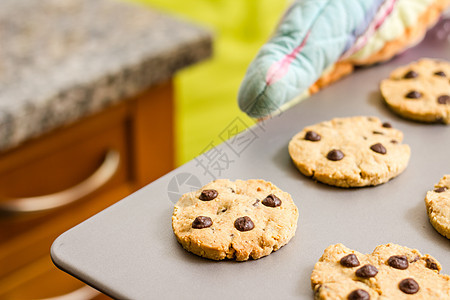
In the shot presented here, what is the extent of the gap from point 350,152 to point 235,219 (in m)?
0.18

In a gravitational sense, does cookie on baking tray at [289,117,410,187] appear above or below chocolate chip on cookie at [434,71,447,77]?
below

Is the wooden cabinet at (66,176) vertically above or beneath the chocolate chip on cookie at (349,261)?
beneath

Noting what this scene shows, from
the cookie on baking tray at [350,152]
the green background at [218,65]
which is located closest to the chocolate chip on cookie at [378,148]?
the cookie on baking tray at [350,152]

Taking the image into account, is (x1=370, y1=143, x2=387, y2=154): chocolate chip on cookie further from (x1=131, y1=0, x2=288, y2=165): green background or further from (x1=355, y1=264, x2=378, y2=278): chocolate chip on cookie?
(x1=131, y1=0, x2=288, y2=165): green background

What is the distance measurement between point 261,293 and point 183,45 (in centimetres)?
95

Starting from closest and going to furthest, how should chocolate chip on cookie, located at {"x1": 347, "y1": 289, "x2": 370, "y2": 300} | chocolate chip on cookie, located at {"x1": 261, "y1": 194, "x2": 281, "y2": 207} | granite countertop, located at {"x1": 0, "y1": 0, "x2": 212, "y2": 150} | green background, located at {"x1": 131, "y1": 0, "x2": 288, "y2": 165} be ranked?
1. chocolate chip on cookie, located at {"x1": 347, "y1": 289, "x2": 370, "y2": 300}
2. chocolate chip on cookie, located at {"x1": 261, "y1": 194, "x2": 281, "y2": 207}
3. granite countertop, located at {"x1": 0, "y1": 0, "x2": 212, "y2": 150}
4. green background, located at {"x1": 131, "y1": 0, "x2": 288, "y2": 165}

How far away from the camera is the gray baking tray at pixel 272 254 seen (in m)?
0.44

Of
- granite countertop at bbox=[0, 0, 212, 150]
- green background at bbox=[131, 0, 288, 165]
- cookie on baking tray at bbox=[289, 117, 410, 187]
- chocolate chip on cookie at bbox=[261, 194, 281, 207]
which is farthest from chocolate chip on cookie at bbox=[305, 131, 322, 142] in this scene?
green background at bbox=[131, 0, 288, 165]

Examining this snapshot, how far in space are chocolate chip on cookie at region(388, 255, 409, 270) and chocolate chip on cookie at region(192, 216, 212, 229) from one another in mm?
157

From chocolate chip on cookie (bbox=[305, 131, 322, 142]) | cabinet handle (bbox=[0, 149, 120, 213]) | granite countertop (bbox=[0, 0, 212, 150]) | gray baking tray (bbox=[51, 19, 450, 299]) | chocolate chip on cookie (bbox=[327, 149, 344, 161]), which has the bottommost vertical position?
cabinet handle (bbox=[0, 149, 120, 213])

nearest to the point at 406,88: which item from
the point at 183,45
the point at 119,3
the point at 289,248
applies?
the point at 289,248

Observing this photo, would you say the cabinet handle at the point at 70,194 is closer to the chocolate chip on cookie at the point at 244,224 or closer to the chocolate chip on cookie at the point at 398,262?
the chocolate chip on cookie at the point at 244,224

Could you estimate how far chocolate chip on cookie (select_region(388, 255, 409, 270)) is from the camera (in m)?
0.46

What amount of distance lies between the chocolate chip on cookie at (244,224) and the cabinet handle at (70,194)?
0.76 meters
